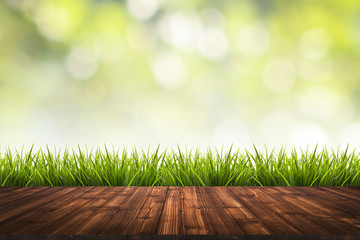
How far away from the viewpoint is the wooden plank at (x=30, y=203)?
1.78m

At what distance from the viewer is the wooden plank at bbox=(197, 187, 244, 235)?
1.48 meters

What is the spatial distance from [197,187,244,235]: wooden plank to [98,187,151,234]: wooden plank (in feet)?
1.30

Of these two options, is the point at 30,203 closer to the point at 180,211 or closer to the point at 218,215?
the point at 180,211

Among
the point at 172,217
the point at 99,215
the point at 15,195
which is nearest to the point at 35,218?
the point at 99,215

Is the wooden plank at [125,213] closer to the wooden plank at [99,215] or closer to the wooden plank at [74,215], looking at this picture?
the wooden plank at [99,215]

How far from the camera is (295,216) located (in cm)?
175

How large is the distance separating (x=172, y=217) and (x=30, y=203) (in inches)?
38.2

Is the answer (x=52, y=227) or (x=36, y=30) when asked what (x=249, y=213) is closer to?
(x=52, y=227)

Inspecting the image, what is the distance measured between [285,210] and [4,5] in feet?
15.7

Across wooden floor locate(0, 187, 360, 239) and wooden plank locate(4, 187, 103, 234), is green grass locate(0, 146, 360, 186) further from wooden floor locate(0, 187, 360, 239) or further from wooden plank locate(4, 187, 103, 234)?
wooden plank locate(4, 187, 103, 234)

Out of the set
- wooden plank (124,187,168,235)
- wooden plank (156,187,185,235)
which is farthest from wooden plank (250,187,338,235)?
wooden plank (124,187,168,235)

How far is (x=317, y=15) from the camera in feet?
15.6

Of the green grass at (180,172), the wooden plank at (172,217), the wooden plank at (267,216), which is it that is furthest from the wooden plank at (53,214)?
the wooden plank at (267,216)

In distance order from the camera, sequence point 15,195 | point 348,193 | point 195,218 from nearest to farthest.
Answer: point 195,218
point 15,195
point 348,193
